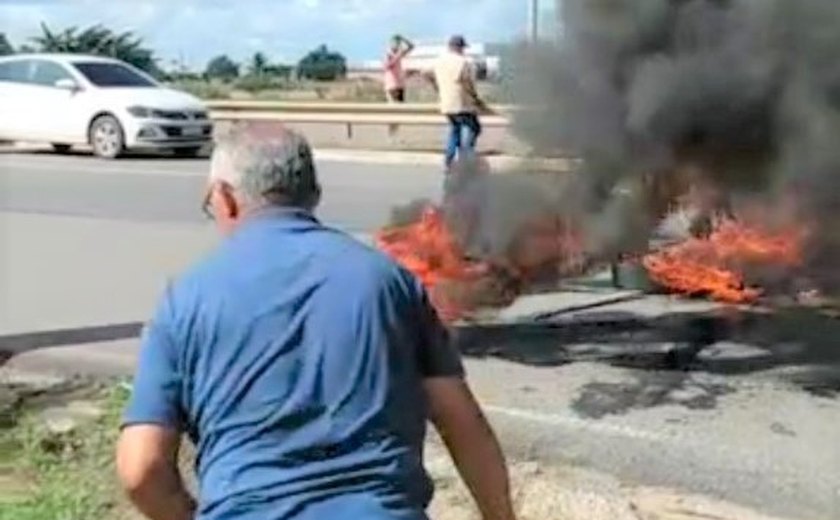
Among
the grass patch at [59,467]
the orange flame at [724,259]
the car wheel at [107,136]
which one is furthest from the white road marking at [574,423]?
the car wheel at [107,136]

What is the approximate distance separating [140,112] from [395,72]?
158 inches

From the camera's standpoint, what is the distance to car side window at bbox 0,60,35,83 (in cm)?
2664

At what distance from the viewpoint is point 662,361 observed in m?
7.89

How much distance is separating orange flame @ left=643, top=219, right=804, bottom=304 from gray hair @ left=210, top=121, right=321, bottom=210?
14.2 ft

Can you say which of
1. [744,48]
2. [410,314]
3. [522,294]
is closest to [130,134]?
[522,294]

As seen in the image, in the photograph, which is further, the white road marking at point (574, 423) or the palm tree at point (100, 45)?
the palm tree at point (100, 45)

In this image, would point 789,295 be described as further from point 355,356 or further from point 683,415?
point 355,356

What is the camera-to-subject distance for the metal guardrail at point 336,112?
25578mm

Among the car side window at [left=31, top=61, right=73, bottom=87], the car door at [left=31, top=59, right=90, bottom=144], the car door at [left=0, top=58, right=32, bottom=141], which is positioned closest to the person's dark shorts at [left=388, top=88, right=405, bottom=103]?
the car door at [left=31, top=59, right=90, bottom=144]

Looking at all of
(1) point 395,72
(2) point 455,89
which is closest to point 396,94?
(1) point 395,72

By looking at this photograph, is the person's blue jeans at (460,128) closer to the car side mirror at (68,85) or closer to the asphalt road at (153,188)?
the asphalt road at (153,188)

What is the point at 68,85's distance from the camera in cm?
2608

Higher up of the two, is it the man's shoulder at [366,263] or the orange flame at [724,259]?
the man's shoulder at [366,263]

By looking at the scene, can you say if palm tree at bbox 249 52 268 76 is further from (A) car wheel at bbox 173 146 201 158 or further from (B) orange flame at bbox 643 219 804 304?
(B) orange flame at bbox 643 219 804 304
